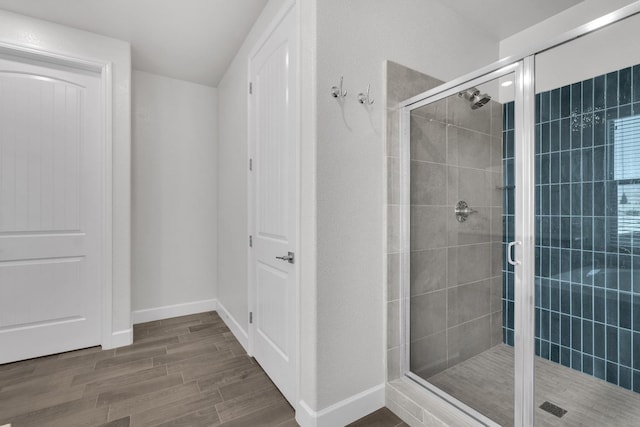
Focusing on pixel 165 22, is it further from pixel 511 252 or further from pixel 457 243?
pixel 511 252

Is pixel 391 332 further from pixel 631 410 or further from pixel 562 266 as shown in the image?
pixel 631 410

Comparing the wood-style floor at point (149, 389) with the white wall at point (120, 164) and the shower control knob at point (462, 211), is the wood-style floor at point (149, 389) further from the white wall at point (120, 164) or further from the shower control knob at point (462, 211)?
the shower control knob at point (462, 211)

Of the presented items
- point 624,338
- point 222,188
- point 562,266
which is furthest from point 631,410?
point 222,188

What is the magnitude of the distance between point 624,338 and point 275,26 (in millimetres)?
2673

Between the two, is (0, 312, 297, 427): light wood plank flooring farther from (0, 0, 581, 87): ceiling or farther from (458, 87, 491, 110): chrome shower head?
(0, 0, 581, 87): ceiling

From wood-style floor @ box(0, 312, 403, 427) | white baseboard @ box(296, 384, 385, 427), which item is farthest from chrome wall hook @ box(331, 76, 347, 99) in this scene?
wood-style floor @ box(0, 312, 403, 427)

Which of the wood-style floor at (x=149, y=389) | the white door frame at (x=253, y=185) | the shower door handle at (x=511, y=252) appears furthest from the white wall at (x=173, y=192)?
the shower door handle at (x=511, y=252)

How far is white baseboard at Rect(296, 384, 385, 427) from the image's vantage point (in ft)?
5.22

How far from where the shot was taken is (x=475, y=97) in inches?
67.8

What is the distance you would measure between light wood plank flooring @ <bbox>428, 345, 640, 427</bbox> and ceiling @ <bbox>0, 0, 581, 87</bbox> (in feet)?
7.74

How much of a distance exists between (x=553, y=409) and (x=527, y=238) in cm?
88

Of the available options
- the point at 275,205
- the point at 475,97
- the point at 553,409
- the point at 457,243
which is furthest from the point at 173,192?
the point at 553,409

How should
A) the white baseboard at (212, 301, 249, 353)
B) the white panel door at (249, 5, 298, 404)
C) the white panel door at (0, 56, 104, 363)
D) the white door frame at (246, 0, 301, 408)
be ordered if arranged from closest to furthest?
the white door frame at (246, 0, 301, 408) < the white panel door at (249, 5, 298, 404) < the white panel door at (0, 56, 104, 363) < the white baseboard at (212, 301, 249, 353)

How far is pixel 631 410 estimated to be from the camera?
1.55m
